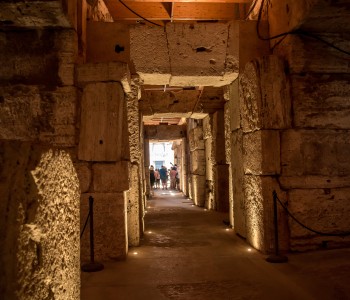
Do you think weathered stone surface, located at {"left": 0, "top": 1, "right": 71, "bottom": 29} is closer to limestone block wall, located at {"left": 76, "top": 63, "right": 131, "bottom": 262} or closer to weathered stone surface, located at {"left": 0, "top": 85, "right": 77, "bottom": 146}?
limestone block wall, located at {"left": 76, "top": 63, "right": 131, "bottom": 262}

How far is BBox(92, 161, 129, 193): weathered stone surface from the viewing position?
13.1 ft

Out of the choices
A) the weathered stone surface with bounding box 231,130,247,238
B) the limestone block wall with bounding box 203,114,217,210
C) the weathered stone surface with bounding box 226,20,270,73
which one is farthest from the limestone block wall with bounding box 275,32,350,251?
the limestone block wall with bounding box 203,114,217,210

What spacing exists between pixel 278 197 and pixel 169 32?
2.72 m

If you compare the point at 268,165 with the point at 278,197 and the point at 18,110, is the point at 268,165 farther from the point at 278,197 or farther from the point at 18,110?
the point at 18,110

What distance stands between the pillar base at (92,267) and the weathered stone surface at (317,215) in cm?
239

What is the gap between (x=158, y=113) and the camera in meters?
7.77

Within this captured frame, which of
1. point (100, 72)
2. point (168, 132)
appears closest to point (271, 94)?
point (100, 72)

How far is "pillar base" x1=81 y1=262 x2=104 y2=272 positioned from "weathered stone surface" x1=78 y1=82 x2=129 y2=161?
1.23 meters

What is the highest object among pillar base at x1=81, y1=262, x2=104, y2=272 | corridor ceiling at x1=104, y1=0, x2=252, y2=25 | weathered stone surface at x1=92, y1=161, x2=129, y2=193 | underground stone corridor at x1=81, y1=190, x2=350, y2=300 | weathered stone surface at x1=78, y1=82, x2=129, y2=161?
corridor ceiling at x1=104, y1=0, x2=252, y2=25

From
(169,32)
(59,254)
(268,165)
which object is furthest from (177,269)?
(169,32)

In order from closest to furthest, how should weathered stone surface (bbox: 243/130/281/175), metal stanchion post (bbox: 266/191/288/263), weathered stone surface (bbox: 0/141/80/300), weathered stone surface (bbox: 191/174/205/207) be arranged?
weathered stone surface (bbox: 0/141/80/300)
metal stanchion post (bbox: 266/191/288/263)
weathered stone surface (bbox: 243/130/281/175)
weathered stone surface (bbox: 191/174/205/207)

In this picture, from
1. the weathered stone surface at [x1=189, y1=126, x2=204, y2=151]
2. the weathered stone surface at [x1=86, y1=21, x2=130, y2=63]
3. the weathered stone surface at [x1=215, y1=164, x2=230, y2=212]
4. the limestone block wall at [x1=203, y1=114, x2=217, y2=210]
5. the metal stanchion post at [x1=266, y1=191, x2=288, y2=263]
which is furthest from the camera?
the weathered stone surface at [x1=189, y1=126, x2=204, y2=151]

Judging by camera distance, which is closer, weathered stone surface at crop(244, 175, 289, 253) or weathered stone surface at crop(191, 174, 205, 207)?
weathered stone surface at crop(244, 175, 289, 253)

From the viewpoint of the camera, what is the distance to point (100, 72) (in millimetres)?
4004
